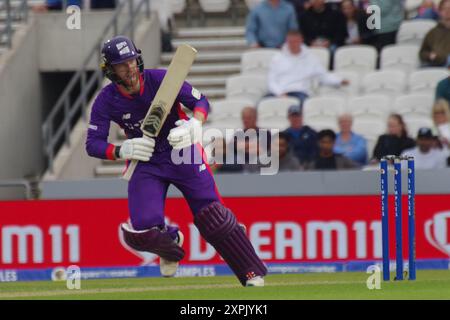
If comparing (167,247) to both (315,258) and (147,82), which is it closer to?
(147,82)

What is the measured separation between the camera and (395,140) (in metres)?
14.4

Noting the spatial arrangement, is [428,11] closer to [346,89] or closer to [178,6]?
[346,89]

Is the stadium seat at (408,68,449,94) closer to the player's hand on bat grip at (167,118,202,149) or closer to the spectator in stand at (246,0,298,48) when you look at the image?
the spectator in stand at (246,0,298,48)

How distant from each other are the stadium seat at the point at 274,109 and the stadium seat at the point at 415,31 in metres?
A: 1.67

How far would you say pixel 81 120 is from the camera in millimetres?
17234

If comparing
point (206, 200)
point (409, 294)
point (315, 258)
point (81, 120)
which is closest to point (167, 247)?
point (206, 200)

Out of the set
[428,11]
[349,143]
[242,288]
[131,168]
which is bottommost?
[242,288]

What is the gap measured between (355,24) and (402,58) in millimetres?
866

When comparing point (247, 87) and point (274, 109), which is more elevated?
point (247, 87)

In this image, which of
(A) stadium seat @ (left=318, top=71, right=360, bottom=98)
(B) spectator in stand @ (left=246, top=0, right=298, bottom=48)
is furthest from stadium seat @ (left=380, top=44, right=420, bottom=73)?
(B) spectator in stand @ (left=246, top=0, right=298, bottom=48)

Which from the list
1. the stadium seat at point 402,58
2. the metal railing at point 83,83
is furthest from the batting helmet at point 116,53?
the stadium seat at point 402,58

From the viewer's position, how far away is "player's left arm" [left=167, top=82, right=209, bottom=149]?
9.79 meters

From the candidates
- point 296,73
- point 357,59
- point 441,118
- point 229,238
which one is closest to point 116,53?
point 229,238

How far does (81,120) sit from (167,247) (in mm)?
7255
